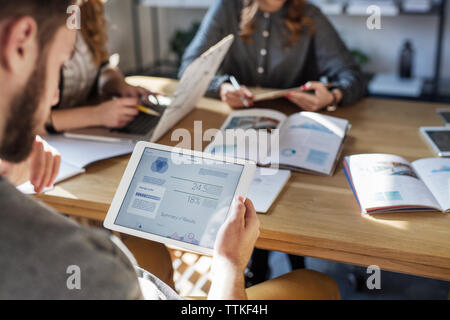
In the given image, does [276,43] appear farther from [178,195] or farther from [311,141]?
[178,195]

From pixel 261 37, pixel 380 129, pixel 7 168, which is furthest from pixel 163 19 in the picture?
pixel 7 168

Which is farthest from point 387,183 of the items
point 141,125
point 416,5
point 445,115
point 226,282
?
point 416,5

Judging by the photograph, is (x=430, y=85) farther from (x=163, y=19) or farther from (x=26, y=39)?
(x=26, y=39)

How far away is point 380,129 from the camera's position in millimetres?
1372

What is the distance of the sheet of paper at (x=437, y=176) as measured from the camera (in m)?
0.97

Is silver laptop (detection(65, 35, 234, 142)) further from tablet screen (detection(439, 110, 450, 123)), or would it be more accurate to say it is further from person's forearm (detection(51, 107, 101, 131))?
tablet screen (detection(439, 110, 450, 123))

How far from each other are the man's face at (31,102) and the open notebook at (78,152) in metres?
0.52

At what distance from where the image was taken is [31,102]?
55cm

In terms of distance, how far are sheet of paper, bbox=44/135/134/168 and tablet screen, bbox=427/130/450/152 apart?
0.83 meters

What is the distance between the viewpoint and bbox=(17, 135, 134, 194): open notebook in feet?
3.69

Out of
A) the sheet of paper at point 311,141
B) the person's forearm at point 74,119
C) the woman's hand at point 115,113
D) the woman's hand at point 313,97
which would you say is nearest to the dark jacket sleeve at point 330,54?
the woman's hand at point 313,97

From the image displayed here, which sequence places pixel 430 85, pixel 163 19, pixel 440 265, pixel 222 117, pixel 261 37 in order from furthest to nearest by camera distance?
1. pixel 163 19
2. pixel 430 85
3. pixel 261 37
4. pixel 222 117
5. pixel 440 265

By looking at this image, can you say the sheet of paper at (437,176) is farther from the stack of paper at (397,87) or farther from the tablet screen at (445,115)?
the stack of paper at (397,87)
